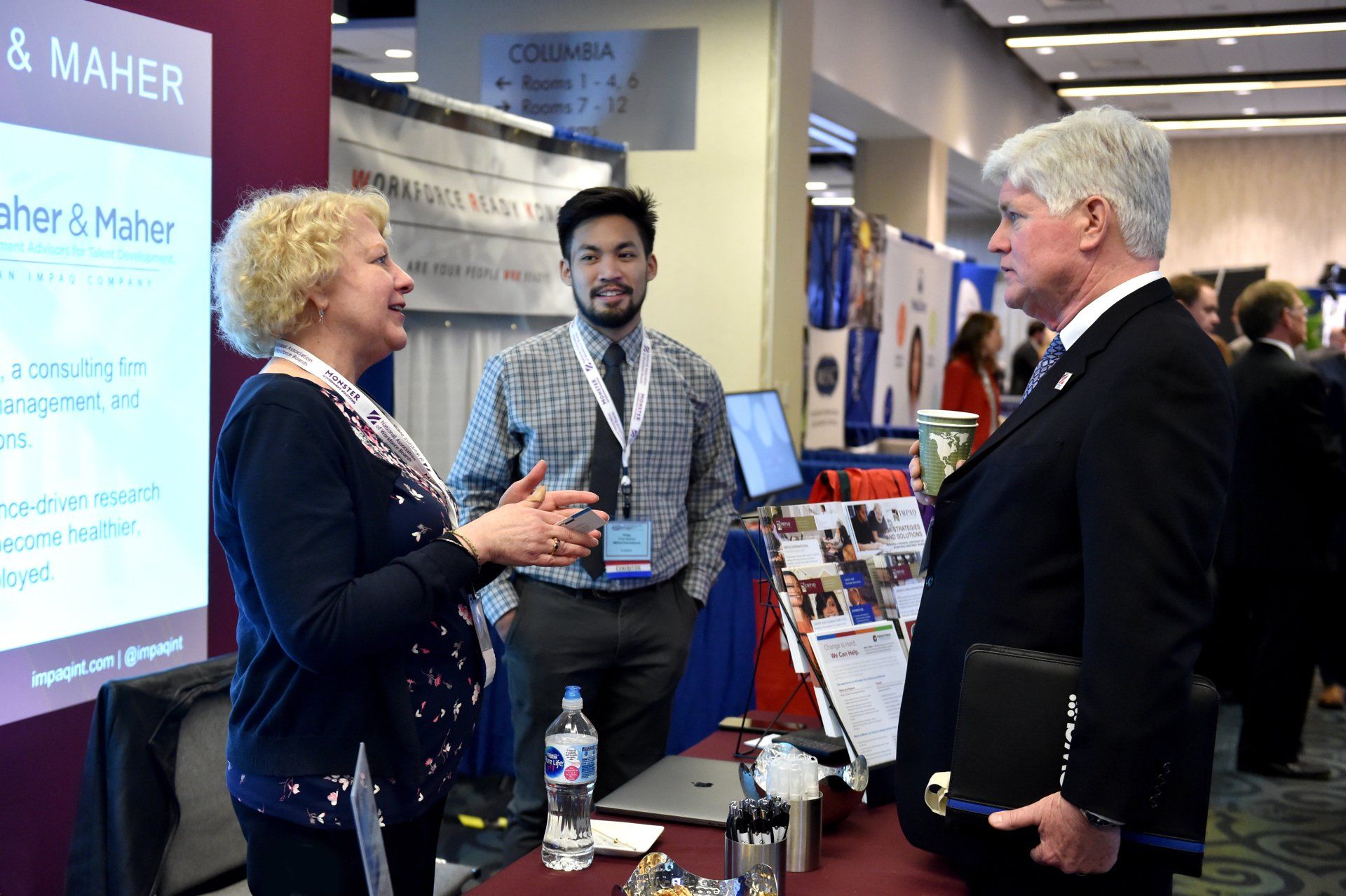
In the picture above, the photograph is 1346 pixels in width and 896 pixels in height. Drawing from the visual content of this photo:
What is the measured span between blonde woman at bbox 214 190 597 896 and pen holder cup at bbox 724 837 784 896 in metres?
0.41

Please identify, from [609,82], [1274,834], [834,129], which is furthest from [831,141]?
[1274,834]

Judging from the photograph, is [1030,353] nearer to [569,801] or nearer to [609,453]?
[609,453]

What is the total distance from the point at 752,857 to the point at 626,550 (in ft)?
4.04

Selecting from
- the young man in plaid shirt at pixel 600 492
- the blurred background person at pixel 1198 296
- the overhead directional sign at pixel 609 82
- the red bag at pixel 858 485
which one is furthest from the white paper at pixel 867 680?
the overhead directional sign at pixel 609 82

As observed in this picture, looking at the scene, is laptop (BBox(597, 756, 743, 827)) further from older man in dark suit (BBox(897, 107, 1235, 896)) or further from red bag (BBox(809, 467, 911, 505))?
red bag (BBox(809, 467, 911, 505))

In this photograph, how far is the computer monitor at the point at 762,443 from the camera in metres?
4.29

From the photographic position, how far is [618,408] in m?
2.65

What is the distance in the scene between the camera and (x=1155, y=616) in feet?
3.98

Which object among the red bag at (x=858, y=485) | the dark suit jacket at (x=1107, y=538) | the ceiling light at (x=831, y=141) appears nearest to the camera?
the dark suit jacket at (x=1107, y=538)

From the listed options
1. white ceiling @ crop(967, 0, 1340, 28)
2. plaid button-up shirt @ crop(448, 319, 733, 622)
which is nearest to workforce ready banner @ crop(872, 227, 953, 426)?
white ceiling @ crop(967, 0, 1340, 28)

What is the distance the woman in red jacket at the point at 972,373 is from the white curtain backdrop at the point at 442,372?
314cm

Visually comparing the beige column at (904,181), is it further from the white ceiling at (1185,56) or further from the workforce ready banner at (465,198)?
the workforce ready banner at (465,198)

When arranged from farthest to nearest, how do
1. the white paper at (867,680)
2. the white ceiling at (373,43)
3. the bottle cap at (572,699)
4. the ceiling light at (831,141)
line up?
1. the ceiling light at (831,141)
2. the white ceiling at (373,43)
3. the white paper at (867,680)
4. the bottle cap at (572,699)

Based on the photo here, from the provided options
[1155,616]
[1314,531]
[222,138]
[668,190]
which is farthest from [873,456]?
[1155,616]
